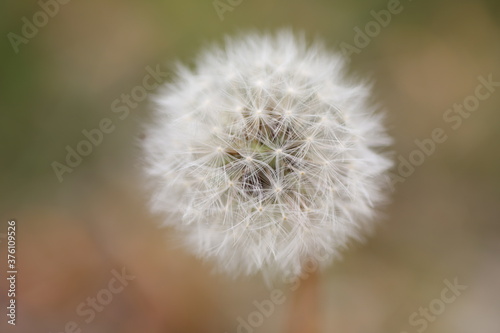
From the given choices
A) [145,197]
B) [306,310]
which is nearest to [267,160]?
[306,310]

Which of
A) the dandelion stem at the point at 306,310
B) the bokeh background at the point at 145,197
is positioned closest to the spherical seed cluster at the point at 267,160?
the dandelion stem at the point at 306,310

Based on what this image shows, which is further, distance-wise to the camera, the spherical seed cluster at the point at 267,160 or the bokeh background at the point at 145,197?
the bokeh background at the point at 145,197

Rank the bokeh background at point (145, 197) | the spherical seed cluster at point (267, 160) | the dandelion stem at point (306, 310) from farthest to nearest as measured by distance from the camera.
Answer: the bokeh background at point (145, 197)
the dandelion stem at point (306, 310)
the spherical seed cluster at point (267, 160)

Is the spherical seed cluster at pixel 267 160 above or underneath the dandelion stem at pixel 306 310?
above

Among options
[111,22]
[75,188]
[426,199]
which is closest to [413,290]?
[426,199]

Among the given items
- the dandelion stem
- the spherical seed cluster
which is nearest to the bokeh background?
the dandelion stem

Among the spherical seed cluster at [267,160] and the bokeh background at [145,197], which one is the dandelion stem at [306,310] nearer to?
the bokeh background at [145,197]

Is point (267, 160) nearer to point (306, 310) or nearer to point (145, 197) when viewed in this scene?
point (306, 310)
